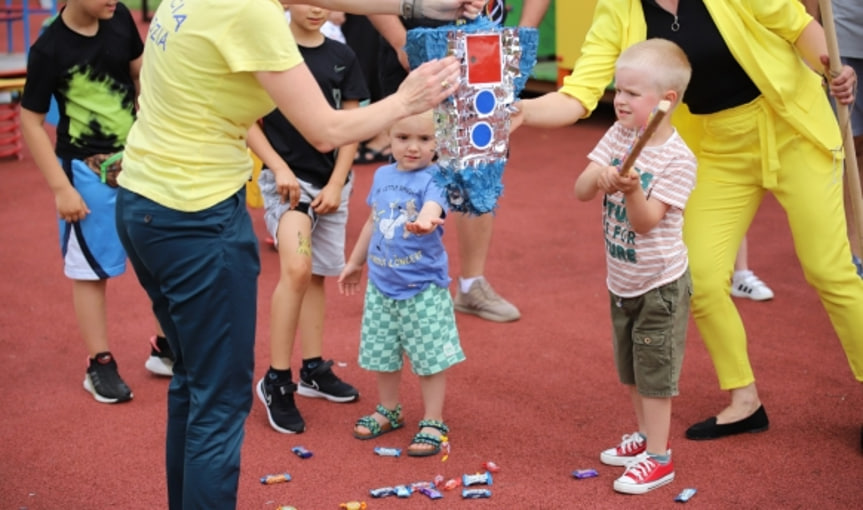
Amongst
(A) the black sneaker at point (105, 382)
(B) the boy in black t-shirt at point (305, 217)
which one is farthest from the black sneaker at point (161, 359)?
(B) the boy in black t-shirt at point (305, 217)

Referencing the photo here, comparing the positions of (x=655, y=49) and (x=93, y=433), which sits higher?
(x=655, y=49)

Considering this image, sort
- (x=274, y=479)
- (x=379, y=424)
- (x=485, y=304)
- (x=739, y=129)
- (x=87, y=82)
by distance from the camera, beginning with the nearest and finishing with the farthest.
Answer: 1. (x=274, y=479)
2. (x=739, y=129)
3. (x=379, y=424)
4. (x=87, y=82)
5. (x=485, y=304)

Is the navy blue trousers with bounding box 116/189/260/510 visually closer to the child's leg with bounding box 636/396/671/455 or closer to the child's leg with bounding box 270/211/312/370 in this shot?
the child's leg with bounding box 270/211/312/370

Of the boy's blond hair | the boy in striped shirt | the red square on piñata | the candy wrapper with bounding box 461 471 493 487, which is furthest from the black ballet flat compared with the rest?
the red square on piñata

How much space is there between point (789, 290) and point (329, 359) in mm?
2687

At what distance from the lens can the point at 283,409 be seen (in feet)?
15.3

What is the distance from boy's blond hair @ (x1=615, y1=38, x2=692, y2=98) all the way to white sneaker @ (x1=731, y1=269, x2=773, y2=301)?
2629mm

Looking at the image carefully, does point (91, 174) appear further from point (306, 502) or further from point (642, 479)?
point (642, 479)

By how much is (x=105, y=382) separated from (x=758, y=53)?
3.06m

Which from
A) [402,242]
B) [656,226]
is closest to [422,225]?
[402,242]

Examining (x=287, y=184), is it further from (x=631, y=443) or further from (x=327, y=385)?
(x=631, y=443)

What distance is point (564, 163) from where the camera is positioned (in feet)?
32.0

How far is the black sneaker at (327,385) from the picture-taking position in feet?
16.3

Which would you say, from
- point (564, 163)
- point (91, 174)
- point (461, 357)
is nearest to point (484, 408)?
point (461, 357)
